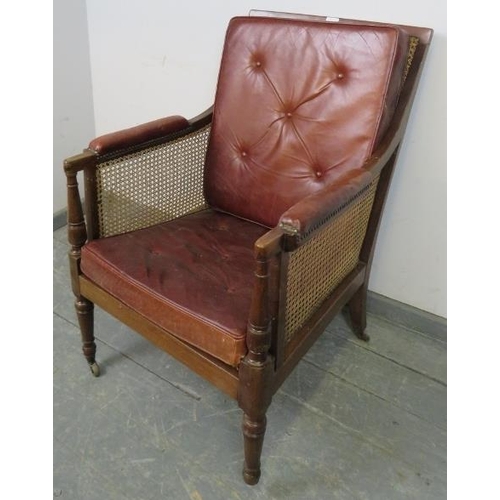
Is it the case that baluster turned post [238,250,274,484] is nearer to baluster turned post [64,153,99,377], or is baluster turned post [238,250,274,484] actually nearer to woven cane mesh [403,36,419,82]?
baluster turned post [64,153,99,377]

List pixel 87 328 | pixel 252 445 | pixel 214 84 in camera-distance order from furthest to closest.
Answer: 1. pixel 214 84
2. pixel 87 328
3. pixel 252 445

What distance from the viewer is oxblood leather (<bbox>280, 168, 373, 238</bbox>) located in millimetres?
903

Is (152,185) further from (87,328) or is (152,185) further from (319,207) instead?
(319,207)

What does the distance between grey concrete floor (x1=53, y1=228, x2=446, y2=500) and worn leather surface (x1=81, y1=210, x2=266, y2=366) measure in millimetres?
382

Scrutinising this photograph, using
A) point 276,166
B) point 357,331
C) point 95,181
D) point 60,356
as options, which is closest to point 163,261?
point 95,181

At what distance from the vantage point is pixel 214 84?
1.83 metres

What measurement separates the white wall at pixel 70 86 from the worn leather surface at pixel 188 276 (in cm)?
102

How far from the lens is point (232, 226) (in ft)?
4.76

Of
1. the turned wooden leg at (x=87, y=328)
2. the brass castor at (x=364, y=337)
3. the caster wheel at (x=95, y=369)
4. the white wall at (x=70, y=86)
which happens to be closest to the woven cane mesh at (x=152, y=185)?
the turned wooden leg at (x=87, y=328)

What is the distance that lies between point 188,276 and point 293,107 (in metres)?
0.55

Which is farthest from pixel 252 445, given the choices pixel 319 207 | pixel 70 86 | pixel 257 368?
pixel 70 86

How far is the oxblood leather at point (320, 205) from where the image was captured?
903 millimetres

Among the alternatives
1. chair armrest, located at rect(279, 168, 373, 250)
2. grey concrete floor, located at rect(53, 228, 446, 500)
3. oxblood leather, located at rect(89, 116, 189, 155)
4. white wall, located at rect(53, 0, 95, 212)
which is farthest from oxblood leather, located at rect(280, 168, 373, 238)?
white wall, located at rect(53, 0, 95, 212)

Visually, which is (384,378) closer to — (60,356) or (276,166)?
(276,166)
